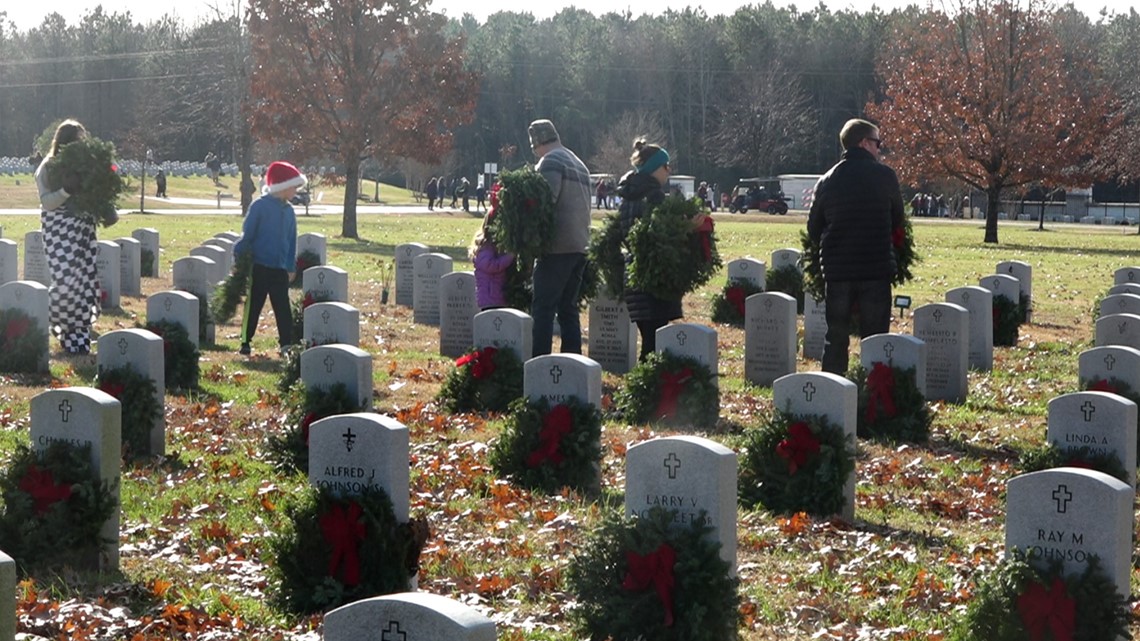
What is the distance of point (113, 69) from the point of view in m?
104

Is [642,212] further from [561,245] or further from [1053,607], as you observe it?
[1053,607]

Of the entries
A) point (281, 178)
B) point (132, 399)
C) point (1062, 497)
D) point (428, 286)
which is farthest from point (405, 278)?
point (1062, 497)

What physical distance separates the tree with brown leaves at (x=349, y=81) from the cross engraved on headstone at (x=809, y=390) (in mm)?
31591

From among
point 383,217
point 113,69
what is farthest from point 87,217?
point 113,69

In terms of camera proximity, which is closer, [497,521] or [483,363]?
[497,521]

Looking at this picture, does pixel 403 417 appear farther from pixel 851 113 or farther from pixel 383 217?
pixel 851 113

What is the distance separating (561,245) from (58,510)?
19.8 ft

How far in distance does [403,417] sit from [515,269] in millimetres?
3088

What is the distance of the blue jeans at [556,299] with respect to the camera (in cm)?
1277

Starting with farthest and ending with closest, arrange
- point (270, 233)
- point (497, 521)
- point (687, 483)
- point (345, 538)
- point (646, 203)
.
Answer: point (270, 233) → point (646, 203) → point (497, 521) → point (345, 538) → point (687, 483)

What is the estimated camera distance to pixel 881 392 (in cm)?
1173

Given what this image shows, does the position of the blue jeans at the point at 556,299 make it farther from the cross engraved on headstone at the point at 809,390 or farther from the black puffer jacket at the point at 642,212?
the cross engraved on headstone at the point at 809,390

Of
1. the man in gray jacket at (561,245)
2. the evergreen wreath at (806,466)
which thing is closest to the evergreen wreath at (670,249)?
the man in gray jacket at (561,245)

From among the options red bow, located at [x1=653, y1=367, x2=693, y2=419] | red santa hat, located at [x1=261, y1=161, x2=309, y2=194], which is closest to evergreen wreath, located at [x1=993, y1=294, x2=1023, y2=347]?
red bow, located at [x1=653, y1=367, x2=693, y2=419]
